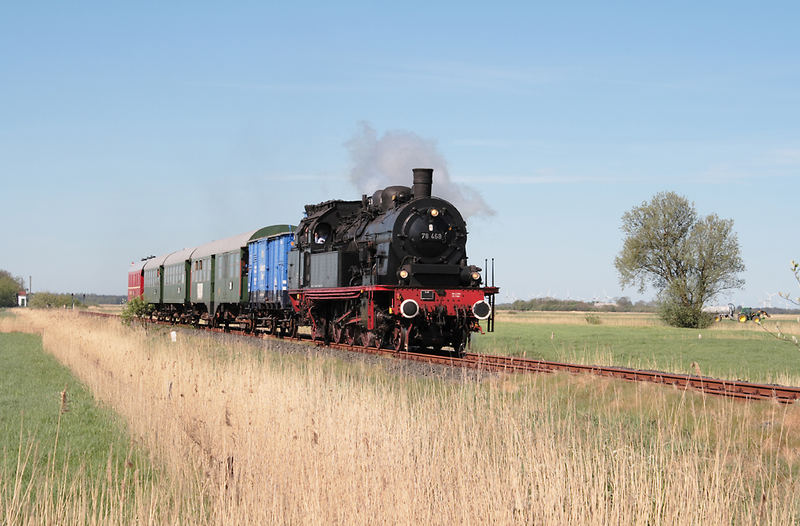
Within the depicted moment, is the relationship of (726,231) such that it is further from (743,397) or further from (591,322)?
(743,397)

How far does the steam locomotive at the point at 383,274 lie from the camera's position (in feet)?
63.4

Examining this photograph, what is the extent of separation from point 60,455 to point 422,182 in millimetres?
12977

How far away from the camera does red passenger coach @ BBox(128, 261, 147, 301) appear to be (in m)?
54.2

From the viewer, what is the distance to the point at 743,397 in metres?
11.6

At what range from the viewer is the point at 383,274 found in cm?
1991

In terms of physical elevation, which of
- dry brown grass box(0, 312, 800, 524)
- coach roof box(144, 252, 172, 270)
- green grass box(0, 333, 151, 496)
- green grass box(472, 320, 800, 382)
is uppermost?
coach roof box(144, 252, 172, 270)

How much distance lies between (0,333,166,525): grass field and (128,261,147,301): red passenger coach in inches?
1346

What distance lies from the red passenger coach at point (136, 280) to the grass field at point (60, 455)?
3418 cm

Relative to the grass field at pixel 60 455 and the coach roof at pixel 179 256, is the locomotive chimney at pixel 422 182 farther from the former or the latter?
the coach roof at pixel 179 256

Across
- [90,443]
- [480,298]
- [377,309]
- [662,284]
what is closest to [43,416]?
[90,443]

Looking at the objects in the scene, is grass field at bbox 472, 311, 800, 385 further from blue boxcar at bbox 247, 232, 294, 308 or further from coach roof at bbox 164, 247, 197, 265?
coach roof at bbox 164, 247, 197, 265

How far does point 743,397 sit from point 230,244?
27143 mm

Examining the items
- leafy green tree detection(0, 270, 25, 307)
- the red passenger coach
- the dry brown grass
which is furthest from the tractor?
leafy green tree detection(0, 270, 25, 307)

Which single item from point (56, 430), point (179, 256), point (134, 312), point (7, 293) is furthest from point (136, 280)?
point (7, 293)
